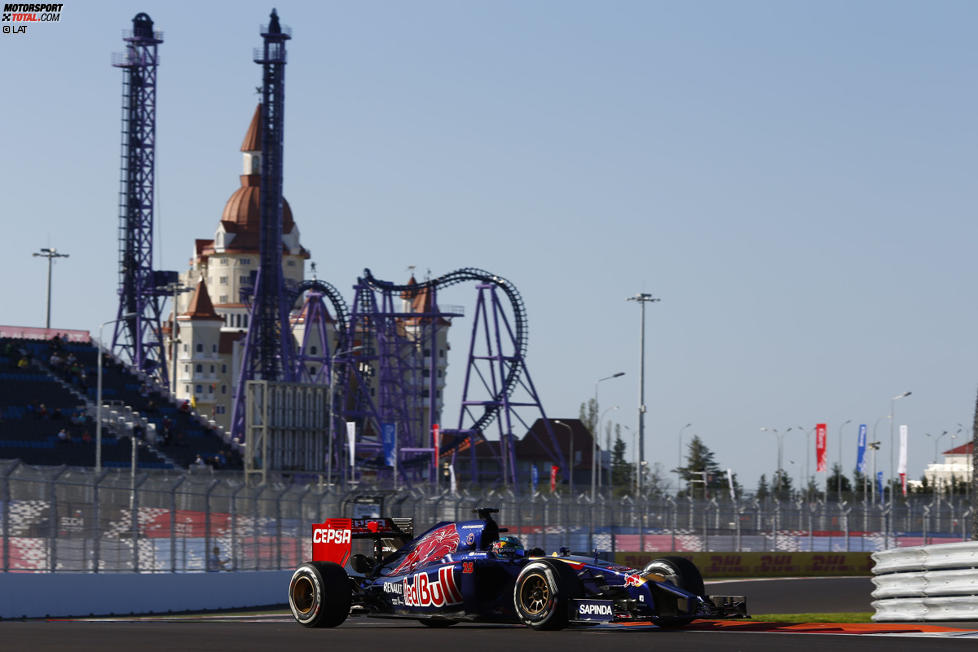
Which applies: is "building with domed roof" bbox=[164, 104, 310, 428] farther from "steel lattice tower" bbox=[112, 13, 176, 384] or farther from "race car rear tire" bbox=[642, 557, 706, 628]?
"race car rear tire" bbox=[642, 557, 706, 628]

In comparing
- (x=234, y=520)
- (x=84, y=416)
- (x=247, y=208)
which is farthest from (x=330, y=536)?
(x=247, y=208)

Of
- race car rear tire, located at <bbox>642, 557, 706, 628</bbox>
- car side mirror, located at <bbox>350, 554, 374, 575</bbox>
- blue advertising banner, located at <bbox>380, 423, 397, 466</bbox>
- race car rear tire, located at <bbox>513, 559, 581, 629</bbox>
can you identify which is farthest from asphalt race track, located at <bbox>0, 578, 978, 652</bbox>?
blue advertising banner, located at <bbox>380, 423, 397, 466</bbox>

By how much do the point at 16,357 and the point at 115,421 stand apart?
260 inches

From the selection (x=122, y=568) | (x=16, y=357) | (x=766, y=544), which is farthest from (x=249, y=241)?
(x=122, y=568)

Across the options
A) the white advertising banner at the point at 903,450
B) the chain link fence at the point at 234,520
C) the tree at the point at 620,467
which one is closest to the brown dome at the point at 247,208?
the tree at the point at 620,467

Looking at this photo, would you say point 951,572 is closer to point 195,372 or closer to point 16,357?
point 16,357

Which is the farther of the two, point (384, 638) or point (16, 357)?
point (16, 357)

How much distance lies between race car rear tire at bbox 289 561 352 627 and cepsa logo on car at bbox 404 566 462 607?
0.71 meters

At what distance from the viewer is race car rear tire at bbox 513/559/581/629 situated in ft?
53.9

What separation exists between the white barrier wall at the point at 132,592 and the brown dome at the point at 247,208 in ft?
451

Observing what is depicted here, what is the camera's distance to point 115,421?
244ft

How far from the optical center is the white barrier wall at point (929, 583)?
672 inches

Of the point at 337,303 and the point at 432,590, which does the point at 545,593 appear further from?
the point at 337,303

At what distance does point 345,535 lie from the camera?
770 inches
